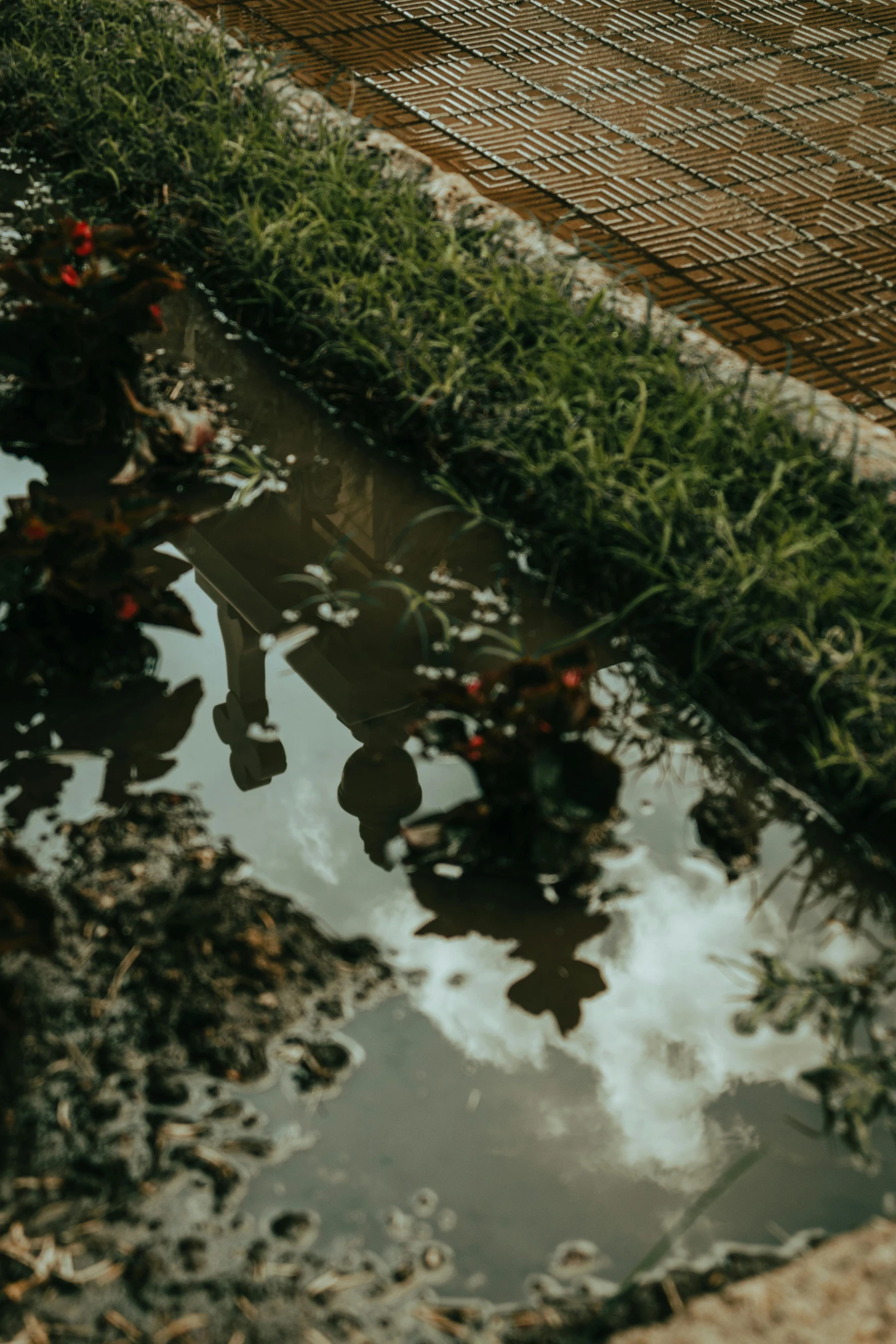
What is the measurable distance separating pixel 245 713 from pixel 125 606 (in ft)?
1.09

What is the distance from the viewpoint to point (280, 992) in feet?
6.73

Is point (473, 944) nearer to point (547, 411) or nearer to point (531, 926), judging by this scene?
point (531, 926)

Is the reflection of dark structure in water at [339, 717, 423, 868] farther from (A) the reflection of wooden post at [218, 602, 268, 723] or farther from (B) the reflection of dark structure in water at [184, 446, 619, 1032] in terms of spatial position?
(A) the reflection of wooden post at [218, 602, 268, 723]

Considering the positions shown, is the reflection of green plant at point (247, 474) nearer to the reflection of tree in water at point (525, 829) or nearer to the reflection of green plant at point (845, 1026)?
the reflection of tree in water at point (525, 829)

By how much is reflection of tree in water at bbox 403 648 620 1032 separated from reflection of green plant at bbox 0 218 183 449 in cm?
145

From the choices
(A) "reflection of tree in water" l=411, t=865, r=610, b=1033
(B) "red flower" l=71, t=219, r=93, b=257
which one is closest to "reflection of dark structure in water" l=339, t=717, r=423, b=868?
(A) "reflection of tree in water" l=411, t=865, r=610, b=1033

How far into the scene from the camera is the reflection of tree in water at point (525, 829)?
87.6 inches

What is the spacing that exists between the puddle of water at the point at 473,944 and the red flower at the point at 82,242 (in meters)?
0.81

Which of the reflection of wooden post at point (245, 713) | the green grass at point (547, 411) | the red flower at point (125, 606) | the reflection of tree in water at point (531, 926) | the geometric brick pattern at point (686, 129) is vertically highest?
the geometric brick pattern at point (686, 129)

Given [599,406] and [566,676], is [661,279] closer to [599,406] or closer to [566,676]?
[599,406]

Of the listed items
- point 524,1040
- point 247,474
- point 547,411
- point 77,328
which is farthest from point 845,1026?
point 77,328

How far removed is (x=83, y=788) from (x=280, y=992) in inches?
25.2

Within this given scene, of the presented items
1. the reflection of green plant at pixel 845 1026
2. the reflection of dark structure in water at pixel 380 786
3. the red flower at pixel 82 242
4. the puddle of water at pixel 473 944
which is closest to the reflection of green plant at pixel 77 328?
the red flower at pixel 82 242

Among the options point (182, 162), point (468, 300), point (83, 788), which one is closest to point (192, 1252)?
point (83, 788)
